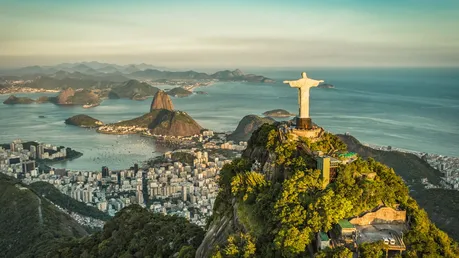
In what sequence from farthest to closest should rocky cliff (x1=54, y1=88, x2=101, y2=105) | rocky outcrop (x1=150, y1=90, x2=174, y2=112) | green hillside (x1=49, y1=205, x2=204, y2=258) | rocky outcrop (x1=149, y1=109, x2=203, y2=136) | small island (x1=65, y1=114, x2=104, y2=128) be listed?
rocky cliff (x1=54, y1=88, x2=101, y2=105), rocky outcrop (x1=150, y1=90, x2=174, y2=112), small island (x1=65, y1=114, x2=104, y2=128), rocky outcrop (x1=149, y1=109, x2=203, y2=136), green hillside (x1=49, y1=205, x2=204, y2=258)

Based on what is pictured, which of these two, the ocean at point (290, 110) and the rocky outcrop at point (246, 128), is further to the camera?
the rocky outcrop at point (246, 128)

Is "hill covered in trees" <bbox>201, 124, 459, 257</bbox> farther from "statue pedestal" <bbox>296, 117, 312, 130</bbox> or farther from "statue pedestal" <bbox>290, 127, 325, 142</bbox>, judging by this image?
"statue pedestal" <bbox>296, 117, 312, 130</bbox>

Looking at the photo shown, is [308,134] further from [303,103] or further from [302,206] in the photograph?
[302,206]

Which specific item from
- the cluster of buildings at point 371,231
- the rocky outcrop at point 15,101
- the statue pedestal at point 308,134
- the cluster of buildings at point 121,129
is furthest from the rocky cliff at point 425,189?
the rocky outcrop at point 15,101

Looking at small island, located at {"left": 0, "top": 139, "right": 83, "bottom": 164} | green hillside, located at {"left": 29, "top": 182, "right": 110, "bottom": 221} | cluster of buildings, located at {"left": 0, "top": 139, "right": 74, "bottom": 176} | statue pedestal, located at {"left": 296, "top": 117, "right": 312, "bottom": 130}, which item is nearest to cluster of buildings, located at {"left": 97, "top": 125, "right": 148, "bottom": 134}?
small island, located at {"left": 0, "top": 139, "right": 83, "bottom": 164}

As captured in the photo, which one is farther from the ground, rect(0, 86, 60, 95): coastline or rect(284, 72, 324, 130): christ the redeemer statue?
rect(284, 72, 324, 130): christ the redeemer statue

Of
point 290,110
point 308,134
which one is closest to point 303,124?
point 308,134

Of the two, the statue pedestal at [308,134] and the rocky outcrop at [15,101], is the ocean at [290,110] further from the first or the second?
the statue pedestal at [308,134]

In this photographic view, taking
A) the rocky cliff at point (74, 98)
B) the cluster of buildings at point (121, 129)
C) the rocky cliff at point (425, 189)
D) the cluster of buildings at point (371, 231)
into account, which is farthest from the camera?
the rocky cliff at point (74, 98)
